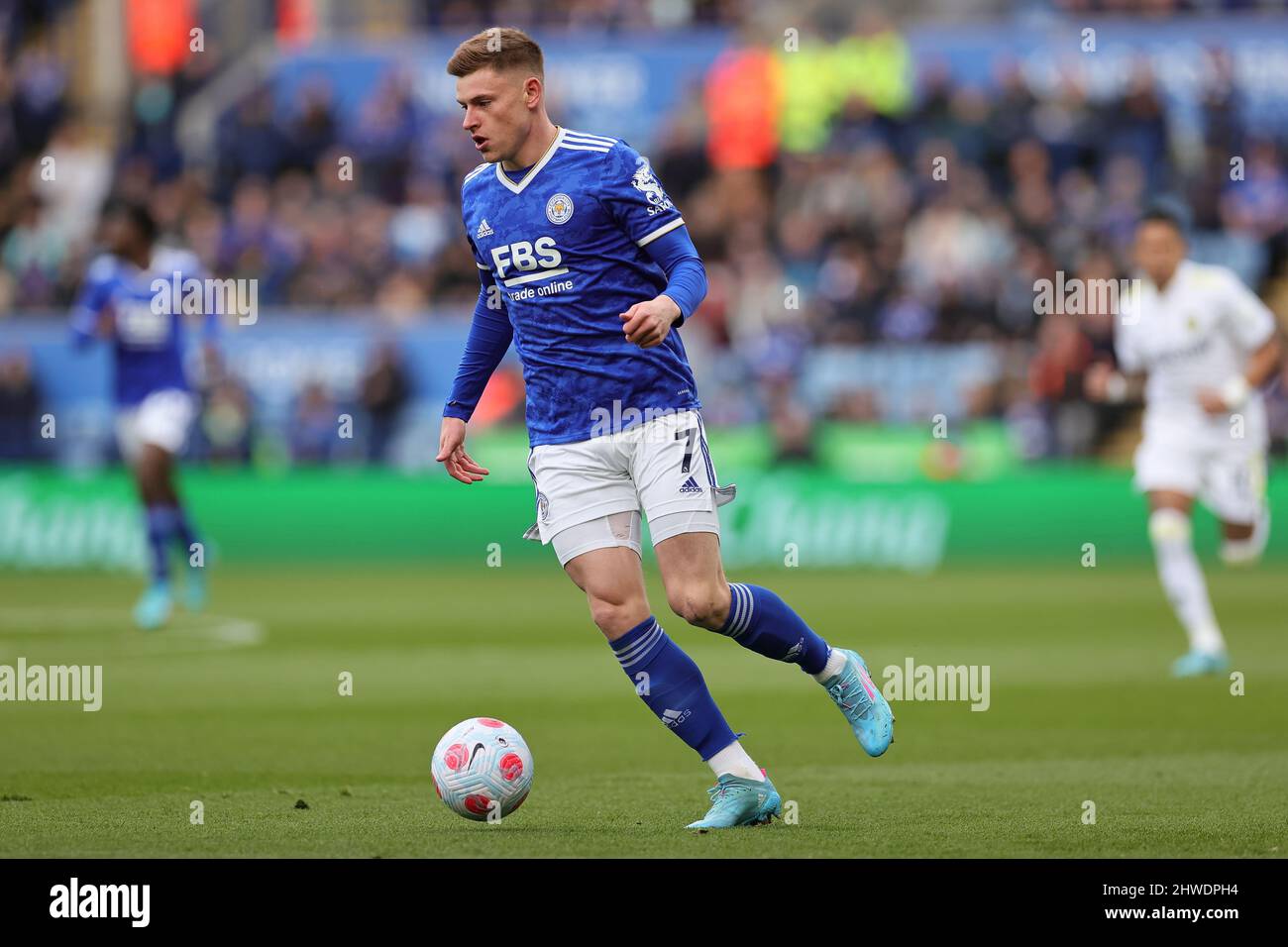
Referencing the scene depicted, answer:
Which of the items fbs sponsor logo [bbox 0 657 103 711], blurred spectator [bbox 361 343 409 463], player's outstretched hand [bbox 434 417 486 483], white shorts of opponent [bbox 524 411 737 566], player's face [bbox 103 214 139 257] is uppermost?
player's face [bbox 103 214 139 257]

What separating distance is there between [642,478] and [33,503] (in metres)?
15.1

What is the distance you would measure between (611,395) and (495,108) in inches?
41.1

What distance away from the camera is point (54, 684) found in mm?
11898

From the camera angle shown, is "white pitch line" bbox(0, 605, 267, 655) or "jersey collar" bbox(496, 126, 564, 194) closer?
"jersey collar" bbox(496, 126, 564, 194)

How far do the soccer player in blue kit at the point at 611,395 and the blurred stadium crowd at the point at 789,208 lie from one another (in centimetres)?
1378

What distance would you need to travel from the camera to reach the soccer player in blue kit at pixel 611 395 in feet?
22.0

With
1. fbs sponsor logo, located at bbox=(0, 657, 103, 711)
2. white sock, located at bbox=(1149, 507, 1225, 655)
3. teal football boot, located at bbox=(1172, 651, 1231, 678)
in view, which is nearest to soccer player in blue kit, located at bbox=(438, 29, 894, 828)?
fbs sponsor logo, located at bbox=(0, 657, 103, 711)

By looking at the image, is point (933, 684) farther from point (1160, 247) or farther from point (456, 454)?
point (456, 454)

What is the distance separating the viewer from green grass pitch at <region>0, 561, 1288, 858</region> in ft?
21.6

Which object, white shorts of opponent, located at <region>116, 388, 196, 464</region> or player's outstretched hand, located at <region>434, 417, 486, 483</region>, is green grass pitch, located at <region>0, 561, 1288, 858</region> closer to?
player's outstretched hand, located at <region>434, 417, 486, 483</region>

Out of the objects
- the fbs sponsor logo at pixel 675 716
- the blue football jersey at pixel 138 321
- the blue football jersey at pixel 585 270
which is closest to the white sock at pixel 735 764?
the fbs sponsor logo at pixel 675 716

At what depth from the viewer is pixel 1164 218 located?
12.4 meters

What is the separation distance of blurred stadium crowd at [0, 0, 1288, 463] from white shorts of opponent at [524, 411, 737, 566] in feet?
45.3

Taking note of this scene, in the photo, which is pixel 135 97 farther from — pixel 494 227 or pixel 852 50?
pixel 494 227
